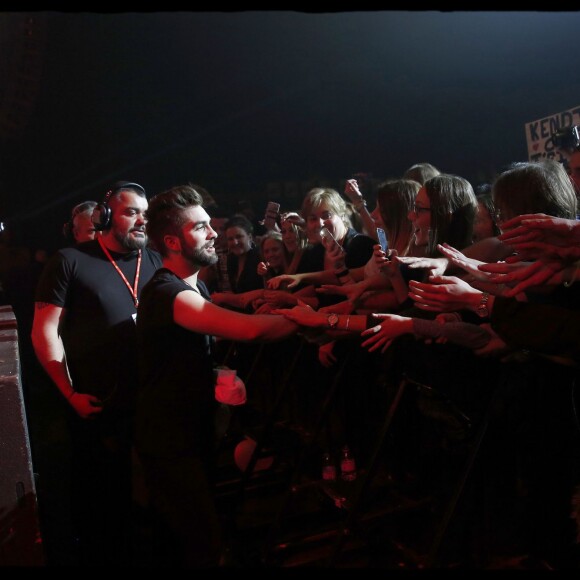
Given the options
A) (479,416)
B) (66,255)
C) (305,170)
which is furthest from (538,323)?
(305,170)

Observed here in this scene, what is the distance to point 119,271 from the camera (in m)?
2.86

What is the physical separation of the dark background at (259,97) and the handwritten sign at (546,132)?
113 cm

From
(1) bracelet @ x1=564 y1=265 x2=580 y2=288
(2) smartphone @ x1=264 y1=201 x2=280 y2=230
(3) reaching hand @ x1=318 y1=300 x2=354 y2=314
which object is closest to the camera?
(1) bracelet @ x1=564 y1=265 x2=580 y2=288

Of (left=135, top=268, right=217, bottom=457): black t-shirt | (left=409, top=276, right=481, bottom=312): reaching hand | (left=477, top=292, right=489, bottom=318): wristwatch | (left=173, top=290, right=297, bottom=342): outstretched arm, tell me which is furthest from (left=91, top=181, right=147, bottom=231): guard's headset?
A: (left=477, top=292, right=489, bottom=318): wristwatch

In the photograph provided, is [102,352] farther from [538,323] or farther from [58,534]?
[538,323]

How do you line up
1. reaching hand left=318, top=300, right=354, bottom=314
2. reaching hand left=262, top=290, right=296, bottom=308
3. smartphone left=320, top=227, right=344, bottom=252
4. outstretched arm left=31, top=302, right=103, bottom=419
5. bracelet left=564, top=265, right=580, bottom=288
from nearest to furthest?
bracelet left=564, top=265, right=580, bottom=288, outstretched arm left=31, top=302, right=103, bottom=419, reaching hand left=318, top=300, right=354, bottom=314, reaching hand left=262, top=290, right=296, bottom=308, smartphone left=320, top=227, right=344, bottom=252

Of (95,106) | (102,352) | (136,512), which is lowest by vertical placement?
(136,512)

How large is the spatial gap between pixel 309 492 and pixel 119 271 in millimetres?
1760

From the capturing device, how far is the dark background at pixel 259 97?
537 centimetres

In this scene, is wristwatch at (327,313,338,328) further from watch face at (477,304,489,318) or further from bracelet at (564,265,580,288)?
bracelet at (564,265,580,288)

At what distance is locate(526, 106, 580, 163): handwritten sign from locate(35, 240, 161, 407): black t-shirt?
3149 millimetres

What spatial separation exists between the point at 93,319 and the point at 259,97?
4.89m

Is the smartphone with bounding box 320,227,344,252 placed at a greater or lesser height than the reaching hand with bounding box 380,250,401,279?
greater

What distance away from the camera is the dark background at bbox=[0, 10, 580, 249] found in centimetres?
537
